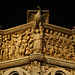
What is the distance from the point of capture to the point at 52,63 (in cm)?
1081

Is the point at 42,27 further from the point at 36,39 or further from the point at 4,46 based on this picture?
the point at 4,46

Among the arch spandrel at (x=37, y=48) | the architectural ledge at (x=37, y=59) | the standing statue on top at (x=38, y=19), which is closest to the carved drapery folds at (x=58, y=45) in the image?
the arch spandrel at (x=37, y=48)

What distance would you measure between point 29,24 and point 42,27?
534 mm

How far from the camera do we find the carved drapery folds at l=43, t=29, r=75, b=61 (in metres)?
11.1

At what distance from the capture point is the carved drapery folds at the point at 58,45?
11.1 metres

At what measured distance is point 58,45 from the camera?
37.3 feet

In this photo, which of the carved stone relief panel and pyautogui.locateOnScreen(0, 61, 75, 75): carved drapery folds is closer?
pyautogui.locateOnScreen(0, 61, 75, 75): carved drapery folds

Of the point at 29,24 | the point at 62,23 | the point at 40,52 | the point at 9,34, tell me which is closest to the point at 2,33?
the point at 9,34

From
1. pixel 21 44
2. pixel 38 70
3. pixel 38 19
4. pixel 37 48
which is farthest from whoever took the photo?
pixel 21 44

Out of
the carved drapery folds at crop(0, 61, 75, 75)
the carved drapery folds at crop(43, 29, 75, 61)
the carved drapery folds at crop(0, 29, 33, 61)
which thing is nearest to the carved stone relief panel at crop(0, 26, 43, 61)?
the carved drapery folds at crop(0, 29, 33, 61)

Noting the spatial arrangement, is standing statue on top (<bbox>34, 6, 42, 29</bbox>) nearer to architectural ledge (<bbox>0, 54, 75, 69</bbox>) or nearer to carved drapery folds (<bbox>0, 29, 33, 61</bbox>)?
carved drapery folds (<bbox>0, 29, 33, 61</bbox>)

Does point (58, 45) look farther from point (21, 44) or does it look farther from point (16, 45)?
point (16, 45)

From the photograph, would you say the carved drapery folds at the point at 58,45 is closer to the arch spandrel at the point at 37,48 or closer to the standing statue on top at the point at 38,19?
the arch spandrel at the point at 37,48

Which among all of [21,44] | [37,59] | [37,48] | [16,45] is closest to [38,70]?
[37,59]
